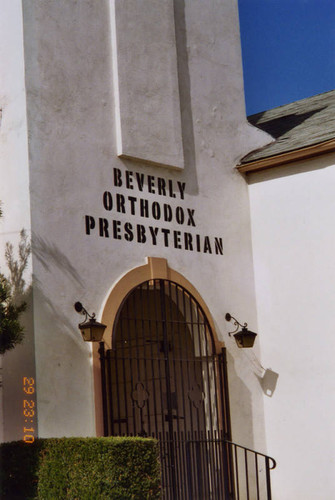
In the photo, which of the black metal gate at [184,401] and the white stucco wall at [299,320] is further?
the white stucco wall at [299,320]

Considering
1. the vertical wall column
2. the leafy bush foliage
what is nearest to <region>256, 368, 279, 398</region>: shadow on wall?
the vertical wall column

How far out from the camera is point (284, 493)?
39.7 feet

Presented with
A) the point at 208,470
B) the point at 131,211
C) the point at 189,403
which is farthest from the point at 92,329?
the point at 208,470

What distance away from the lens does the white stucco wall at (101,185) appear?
9.75m

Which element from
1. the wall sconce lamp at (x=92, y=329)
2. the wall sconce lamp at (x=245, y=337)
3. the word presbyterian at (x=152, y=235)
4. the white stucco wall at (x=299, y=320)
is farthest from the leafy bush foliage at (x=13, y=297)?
the white stucco wall at (x=299, y=320)

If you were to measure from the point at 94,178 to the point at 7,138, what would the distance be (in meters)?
1.26

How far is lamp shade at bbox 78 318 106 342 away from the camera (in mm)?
9781

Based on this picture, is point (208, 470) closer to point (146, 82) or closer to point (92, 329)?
point (92, 329)

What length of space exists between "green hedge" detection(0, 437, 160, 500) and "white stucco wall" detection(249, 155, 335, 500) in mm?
4067

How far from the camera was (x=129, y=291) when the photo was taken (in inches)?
424

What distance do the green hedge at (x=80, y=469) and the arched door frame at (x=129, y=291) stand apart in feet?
3.70

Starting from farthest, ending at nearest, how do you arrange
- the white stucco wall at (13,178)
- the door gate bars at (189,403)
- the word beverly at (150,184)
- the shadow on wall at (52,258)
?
the word beverly at (150,184) → the door gate bars at (189,403) → the shadow on wall at (52,258) → the white stucco wall at (13,178)

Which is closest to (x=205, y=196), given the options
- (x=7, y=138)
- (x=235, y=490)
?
(x=7, y=138)

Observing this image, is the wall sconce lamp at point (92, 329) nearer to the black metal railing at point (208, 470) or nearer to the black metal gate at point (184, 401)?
the black metal gate at point (184, 401)
